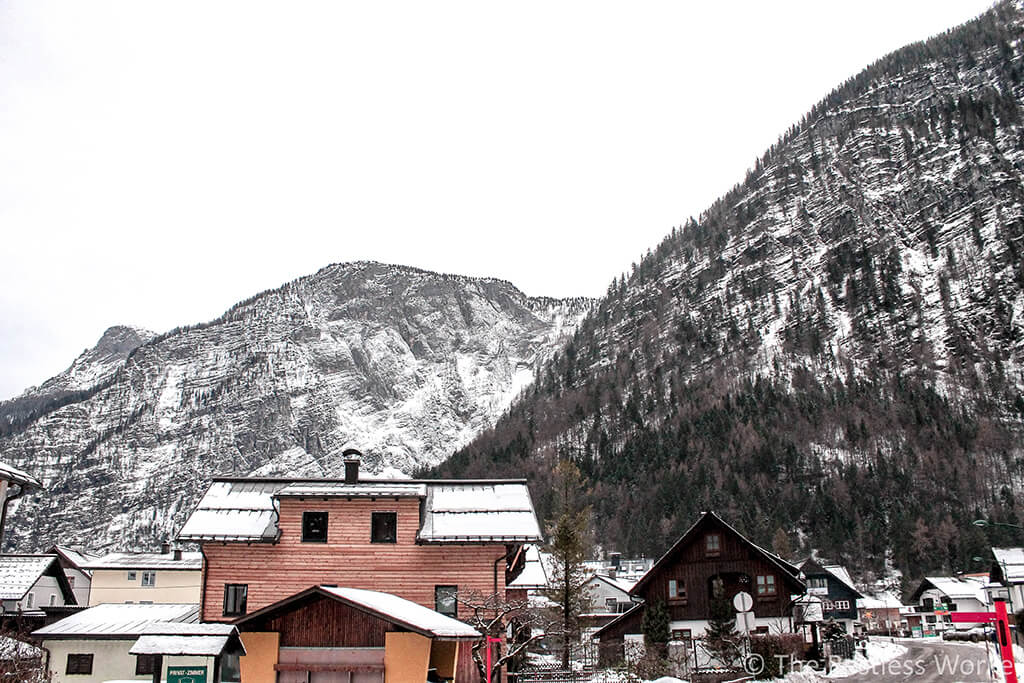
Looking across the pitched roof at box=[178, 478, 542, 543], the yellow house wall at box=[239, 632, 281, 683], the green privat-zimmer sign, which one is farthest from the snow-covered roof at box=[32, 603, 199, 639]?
the green privat-zimmer sign

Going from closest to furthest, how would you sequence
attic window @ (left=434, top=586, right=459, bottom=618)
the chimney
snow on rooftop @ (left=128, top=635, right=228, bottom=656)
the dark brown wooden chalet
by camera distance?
snow on rooftop @ (left=128, top=635, right=228, bottom=656)
attic window @ (left=434, top=586, right=459, bottom=618)
the chimney
the dark brown wooden chalet

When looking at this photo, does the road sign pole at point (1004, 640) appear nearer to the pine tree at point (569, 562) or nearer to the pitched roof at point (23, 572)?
the pine tree at point (569, 562)

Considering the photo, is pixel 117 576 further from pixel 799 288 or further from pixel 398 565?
pixel 799 288

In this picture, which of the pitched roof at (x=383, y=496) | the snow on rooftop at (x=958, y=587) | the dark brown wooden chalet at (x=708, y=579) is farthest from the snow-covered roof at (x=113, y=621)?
the snow on rooftop at (x=958, y=587)

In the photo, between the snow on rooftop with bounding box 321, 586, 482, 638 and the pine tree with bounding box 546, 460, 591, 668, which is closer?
the snow on rooftop with bounding box 321, 586, 482, 638

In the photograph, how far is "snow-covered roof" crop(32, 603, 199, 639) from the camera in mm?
34125

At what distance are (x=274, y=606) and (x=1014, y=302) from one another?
171 metres

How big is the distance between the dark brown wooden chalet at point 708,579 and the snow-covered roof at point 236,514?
77.0ft

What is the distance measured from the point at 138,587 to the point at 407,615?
2100 inches

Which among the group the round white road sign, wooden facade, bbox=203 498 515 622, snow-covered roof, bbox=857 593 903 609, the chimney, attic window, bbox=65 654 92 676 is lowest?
snow-covered roof, bbox=857 593 903 609

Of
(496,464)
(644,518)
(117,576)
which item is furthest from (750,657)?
(496,464)

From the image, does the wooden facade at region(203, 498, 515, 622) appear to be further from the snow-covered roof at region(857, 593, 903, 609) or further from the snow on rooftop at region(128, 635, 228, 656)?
the snow-covered roof at region(857, 593, 903, 609)

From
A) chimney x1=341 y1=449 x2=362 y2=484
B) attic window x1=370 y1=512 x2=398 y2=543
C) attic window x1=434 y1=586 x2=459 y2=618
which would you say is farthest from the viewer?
chimney x1=341 y1=449 x2=362 y2=484

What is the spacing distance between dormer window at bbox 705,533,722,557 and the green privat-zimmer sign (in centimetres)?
3543
